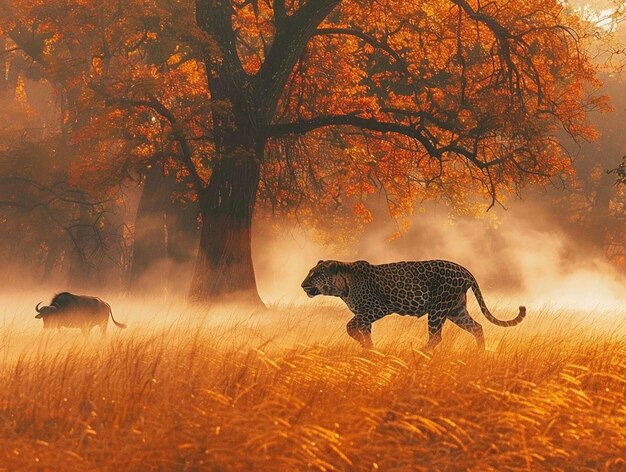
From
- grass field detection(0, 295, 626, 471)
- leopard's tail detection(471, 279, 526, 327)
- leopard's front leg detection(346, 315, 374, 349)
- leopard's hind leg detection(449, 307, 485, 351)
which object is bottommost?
grass field detection(0, 295, 626, 471)

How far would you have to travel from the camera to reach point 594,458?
7.11 m

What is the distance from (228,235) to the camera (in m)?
19.4

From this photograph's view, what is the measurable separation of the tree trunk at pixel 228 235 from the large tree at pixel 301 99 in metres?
0.02

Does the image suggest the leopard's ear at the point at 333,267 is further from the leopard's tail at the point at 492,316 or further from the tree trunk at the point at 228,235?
the tree trunk at the point at 228,235

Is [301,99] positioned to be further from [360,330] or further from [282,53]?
[360,330]

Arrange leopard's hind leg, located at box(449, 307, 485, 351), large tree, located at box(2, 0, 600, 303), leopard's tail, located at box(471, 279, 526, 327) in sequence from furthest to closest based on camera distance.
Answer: large tree, located at box(2, 0, 600, 303) → leopard's hind leg, located at box(449, 307, 485, 351) → leopard's tail, located at box(471, 279, 526, 327)

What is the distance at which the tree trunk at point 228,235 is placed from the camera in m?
19.3

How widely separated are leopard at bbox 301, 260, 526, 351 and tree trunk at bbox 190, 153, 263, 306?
22.5 feet

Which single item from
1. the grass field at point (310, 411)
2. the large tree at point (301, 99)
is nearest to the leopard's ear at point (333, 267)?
the grass field at point (310, 411)

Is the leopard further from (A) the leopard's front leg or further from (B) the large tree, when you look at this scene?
(B) the large tree

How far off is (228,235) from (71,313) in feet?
16.5

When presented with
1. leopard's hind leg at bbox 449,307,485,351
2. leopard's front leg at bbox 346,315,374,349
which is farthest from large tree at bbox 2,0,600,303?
leopard's front leg at bbox 346,315,374,349

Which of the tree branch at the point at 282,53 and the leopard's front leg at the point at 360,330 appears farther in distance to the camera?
the tree branch at the point at 282,53

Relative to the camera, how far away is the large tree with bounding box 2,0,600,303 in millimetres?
18797
